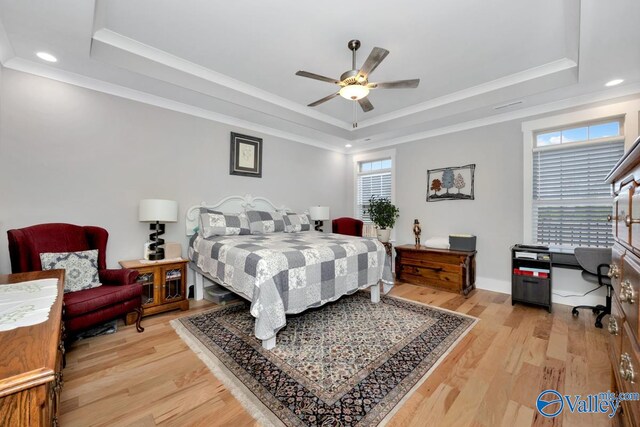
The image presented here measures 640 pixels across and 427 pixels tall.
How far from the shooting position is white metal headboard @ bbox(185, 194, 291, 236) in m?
3.75

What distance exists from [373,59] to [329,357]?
2.41 metres

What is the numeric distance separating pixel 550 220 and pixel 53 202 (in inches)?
231

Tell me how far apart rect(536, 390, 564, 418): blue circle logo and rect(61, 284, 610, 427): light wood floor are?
0.12 ft

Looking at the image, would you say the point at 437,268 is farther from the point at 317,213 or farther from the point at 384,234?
the point at 317,213

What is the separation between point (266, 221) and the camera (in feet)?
13.4

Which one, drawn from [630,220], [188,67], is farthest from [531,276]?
[188,67]

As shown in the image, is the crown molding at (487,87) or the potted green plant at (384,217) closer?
the crown molding at (487,87)

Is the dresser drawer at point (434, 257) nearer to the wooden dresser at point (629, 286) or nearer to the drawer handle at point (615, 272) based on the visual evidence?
the drawer handle at point (615, 272)

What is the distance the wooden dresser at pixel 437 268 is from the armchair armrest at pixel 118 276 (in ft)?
11.9

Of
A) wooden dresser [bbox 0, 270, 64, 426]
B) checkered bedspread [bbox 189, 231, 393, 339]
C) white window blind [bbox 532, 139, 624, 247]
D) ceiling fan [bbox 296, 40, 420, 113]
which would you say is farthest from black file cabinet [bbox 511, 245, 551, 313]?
wooden dresser [bbox 0, 270, 64, 426]

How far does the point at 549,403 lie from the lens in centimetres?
169

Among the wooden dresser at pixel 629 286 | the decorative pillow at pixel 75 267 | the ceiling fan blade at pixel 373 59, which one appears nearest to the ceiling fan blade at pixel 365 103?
the ceiling fan blade at pixel 373 59

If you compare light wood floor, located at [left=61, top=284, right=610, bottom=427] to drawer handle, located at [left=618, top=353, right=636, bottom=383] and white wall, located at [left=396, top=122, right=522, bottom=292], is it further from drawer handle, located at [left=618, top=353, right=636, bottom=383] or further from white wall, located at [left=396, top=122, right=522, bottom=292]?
white wall, located at [left=396, top=122, right=522, bottom=292]

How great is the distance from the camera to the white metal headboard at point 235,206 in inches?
148
